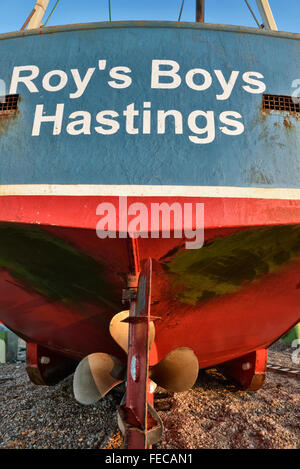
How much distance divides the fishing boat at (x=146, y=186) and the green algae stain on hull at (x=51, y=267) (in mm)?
12

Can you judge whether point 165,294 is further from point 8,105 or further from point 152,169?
point 8,105

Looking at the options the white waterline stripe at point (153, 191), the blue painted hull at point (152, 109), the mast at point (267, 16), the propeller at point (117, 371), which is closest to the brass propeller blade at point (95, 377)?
the propeller at point (117, 371)

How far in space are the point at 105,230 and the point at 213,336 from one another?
60.2 inches

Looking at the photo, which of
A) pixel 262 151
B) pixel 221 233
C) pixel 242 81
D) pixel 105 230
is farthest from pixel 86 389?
pixel 242 81

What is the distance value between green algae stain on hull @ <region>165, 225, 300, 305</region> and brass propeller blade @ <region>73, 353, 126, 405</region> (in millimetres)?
731

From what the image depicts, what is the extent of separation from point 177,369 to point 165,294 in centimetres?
55

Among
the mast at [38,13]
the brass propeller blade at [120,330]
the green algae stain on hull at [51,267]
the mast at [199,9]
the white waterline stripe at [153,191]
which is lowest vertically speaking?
the brass propeller blade at [120,330]

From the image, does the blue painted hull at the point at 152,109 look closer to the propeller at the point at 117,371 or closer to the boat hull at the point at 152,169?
the boat hull at the point at 152,169

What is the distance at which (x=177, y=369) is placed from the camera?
93.4 inches

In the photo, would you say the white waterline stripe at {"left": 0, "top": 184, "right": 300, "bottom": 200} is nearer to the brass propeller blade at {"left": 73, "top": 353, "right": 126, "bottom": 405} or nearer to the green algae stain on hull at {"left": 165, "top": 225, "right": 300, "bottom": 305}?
the green algae stain on hull at {"left": 165, "top": 225, "right": 300, "bottom": 305}

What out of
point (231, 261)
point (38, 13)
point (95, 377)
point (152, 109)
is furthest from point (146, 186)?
point (38, 13)

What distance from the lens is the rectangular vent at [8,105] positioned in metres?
2.60

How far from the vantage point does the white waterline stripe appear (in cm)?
225

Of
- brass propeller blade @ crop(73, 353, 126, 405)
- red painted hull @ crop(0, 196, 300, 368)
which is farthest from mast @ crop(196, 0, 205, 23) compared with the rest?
brass propeller blade @ crop(73, 353, 126, 405)
